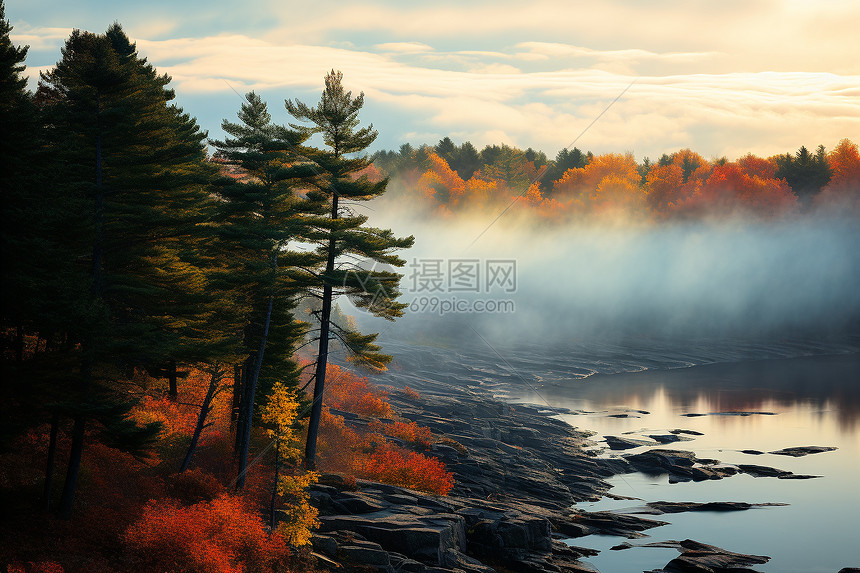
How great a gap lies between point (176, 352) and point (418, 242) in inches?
4394

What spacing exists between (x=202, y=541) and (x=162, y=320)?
9072 millimetres

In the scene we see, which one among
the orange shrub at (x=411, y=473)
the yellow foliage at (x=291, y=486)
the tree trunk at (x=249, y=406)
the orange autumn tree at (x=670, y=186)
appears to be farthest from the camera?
the orange autumn tree at (x=670, y=186)

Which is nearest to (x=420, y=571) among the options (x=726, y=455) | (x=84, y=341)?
(x=84, y=341)

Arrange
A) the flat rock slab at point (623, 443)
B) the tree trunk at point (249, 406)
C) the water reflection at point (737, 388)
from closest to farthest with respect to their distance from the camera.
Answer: the tree trunk at point (249, 406) < the flat rock slab at point (623, 443) < the water reflection at point (737, 388)

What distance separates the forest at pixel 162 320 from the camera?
20.5m

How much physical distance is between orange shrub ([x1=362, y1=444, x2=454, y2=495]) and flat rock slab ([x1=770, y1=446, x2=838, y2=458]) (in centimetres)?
2711

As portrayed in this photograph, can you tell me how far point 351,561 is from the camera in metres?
23.0

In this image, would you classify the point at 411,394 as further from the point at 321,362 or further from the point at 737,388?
the point at 737,388

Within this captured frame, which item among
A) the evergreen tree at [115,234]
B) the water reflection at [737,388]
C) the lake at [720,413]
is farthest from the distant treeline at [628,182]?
the evergreen tree at [115,234]

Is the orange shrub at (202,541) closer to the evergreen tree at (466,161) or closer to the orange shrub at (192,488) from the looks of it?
the orange shrub at (192,488)

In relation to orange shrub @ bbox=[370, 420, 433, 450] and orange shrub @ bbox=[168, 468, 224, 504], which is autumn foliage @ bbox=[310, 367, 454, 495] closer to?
orange shrub @ bbox=[370, 420, 433, 450]

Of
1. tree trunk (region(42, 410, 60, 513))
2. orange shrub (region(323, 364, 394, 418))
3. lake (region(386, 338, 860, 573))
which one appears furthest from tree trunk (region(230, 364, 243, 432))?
A: lake (region(386, 338, 860, 573))

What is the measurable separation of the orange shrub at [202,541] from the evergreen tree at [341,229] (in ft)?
28.7

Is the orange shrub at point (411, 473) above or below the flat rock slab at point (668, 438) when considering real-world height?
above
